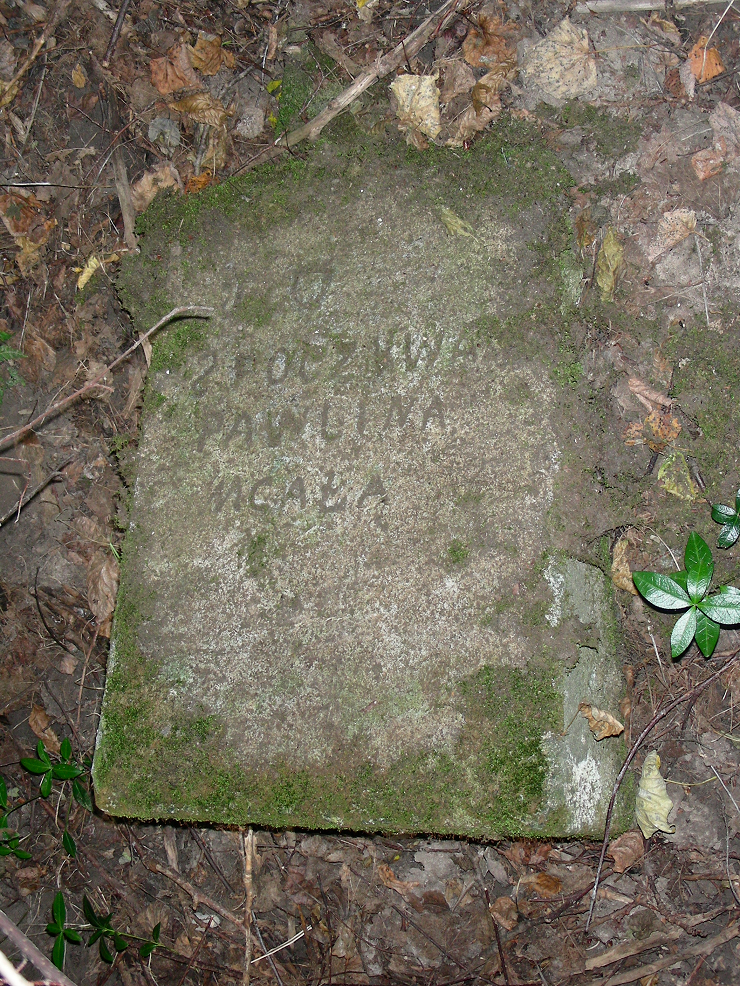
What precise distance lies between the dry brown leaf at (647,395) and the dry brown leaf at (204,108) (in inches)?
73.8

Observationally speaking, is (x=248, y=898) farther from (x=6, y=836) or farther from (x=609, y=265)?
(x=609, y=265)

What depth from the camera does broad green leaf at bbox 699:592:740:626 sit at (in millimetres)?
2098

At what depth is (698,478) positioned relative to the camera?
231 cm

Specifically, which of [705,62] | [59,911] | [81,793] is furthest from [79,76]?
[59,911]

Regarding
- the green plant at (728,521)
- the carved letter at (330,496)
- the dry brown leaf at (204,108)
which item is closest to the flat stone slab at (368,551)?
the carved letter at (330,496)

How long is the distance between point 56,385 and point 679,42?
9.03ft

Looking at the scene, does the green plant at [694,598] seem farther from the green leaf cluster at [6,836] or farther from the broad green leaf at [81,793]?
the green leaf cluster at [6,836]

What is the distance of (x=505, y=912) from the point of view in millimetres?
2424

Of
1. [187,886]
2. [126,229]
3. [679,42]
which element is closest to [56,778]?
[187,886]

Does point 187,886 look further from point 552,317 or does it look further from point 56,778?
point 552,317

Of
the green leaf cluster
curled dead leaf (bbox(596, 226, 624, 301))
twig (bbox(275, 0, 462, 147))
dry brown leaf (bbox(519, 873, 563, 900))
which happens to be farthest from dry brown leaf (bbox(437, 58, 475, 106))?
the green leaf cluster

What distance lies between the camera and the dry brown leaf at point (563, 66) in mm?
2443

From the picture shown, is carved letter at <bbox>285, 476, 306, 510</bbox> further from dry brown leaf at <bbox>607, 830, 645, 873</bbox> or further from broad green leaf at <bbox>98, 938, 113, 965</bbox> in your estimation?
broad green leaf at <bbox>98, 938, 113, 965</bbox>

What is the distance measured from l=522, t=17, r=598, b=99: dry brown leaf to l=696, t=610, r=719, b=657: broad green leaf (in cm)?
187
